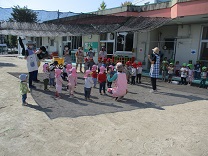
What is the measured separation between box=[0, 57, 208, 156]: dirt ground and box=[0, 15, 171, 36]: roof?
19.2 feet

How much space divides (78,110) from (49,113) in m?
0.78

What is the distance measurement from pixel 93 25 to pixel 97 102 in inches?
306

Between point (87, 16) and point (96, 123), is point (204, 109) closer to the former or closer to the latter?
point (96, 123)

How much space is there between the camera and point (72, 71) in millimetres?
7012

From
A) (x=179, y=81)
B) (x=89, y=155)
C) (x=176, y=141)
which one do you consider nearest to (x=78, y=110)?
(x=89, y=155)

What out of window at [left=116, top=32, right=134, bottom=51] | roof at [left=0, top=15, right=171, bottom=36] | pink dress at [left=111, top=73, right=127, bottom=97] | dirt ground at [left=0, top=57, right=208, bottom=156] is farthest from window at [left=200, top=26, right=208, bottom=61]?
pink dress at [left=111, top=73, right=127, bottom=97]

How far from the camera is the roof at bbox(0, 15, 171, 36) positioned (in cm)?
1114

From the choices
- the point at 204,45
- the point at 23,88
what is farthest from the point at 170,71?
the point at 23,88

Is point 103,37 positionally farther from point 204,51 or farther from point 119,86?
point 119,86

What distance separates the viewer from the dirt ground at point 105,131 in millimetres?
3701

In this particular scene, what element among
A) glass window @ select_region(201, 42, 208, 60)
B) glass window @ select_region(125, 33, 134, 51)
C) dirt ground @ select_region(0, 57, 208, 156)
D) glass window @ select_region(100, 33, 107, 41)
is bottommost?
dirt ground @ select_region(0, 57, 208, 156)

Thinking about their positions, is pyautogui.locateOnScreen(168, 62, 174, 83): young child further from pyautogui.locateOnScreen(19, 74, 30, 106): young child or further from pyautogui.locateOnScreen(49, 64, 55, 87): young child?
pyautogui.locateOnScreen(19, 74, 30, 106): young child

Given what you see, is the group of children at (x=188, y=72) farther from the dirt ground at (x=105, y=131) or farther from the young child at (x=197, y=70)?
the dirt ground at (x=105, y=131)

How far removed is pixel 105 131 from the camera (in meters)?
4.47
